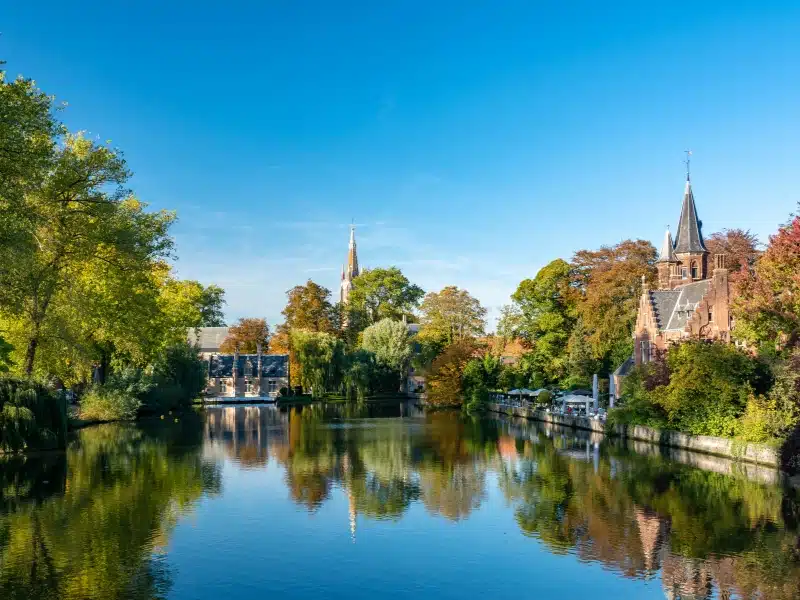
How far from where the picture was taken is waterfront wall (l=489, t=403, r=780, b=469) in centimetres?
2606

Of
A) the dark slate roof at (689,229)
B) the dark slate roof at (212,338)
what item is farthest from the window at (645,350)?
the dark slate roof at (212,338)

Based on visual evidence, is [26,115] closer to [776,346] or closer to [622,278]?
[776,346]

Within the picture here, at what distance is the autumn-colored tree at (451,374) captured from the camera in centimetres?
6400

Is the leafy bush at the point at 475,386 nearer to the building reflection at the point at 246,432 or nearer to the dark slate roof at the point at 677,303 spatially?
the building reflection at the point at 246,432

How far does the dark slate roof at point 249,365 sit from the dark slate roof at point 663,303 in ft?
141

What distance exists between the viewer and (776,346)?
30562mm

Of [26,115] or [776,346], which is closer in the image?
[26,115]

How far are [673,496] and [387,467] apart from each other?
9975mm

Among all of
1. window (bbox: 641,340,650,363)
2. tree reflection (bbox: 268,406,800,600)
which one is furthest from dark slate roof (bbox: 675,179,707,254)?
tree reflection (bbox: 268,406,800,600)

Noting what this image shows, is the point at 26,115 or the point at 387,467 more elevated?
the point at 26,115

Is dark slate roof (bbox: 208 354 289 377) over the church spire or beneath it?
beneath

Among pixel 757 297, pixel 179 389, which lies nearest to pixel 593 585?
pixel 757 297

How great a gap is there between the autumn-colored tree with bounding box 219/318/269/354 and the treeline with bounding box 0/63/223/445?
48.7 metres

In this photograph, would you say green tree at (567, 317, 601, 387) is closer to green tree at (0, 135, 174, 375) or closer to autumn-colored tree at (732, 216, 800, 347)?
autumn-colored tree at (732, 216, 800, 347)
